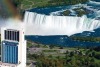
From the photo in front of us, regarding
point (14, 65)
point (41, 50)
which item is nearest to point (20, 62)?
point (14, 65)

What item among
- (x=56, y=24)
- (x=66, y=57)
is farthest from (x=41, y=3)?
(x=66, y=57)

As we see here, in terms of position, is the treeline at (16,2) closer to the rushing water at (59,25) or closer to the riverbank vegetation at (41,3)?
the riverbank vegetation at (41,3)

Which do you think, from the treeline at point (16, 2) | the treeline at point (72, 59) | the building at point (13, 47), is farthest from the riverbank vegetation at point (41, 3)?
the building at point (13, 47)

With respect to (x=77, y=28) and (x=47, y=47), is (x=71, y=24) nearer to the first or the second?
(x=77, y=28)

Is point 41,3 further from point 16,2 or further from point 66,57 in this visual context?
point 66,57

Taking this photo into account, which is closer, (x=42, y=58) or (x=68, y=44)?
(x=42, y=58)
